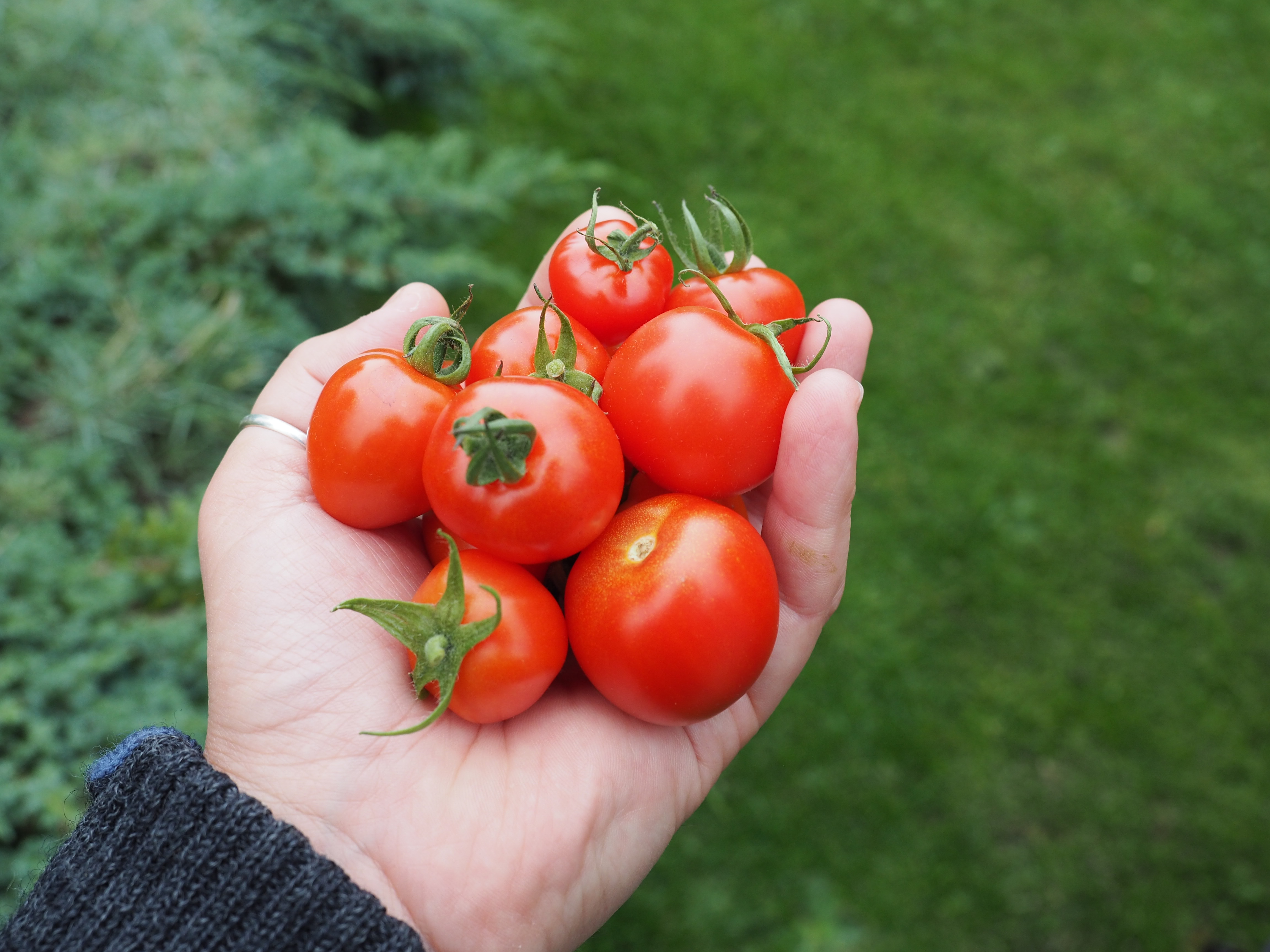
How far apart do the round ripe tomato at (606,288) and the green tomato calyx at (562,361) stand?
122 mm

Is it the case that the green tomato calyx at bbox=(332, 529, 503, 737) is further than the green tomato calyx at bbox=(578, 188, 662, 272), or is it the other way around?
the green tomato calyx at bbox=(578, 188, 662, 272)

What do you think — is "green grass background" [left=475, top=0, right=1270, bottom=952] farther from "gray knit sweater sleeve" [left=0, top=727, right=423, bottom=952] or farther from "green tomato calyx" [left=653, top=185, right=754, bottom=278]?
"green tomato calyx" [left=653, top=185, right=754, bottom=278]

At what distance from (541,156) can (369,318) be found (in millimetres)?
3199

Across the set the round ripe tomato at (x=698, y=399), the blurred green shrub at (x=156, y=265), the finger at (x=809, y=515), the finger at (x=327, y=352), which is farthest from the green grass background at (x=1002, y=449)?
the finger at (x=327, y=352)

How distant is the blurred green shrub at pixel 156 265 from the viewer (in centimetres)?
257

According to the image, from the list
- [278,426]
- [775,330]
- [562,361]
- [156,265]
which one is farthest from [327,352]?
[156,265]

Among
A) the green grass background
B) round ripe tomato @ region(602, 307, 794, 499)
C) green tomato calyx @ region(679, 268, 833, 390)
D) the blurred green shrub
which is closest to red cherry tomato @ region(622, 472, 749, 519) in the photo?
round ripe tomato @ region(602, 307, 794, 499)

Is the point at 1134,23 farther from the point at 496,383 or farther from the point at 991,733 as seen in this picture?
the point at 496,383

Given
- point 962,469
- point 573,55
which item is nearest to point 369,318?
point 962,469

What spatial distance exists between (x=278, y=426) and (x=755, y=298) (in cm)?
120

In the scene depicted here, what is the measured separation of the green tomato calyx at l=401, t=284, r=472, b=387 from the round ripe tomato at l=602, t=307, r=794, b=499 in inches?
13.0

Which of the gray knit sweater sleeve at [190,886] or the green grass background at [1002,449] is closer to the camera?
the gray knit sweater sleeve at [190,886]

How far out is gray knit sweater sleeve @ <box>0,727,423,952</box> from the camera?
1.66 meters

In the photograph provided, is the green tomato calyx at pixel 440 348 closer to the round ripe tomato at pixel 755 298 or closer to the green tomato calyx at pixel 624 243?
the green tomato calyx at pixel 624 243
